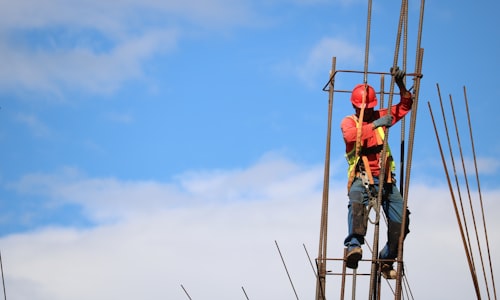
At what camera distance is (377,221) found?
10.7 metres

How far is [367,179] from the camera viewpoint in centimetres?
1098

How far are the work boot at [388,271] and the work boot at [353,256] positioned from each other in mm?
329

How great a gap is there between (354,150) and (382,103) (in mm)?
1383

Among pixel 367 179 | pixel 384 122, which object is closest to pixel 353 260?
pixel 367 179

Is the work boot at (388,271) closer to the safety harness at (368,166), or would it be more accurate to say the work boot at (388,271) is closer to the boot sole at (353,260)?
the boot sole at (353,260)

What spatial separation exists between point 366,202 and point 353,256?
695 mm

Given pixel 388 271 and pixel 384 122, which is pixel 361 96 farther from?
pixel 388 271

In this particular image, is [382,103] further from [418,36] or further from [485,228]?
[485,228]

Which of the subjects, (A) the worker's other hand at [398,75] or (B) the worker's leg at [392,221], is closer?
(A) the worker's other hand at [398,75]

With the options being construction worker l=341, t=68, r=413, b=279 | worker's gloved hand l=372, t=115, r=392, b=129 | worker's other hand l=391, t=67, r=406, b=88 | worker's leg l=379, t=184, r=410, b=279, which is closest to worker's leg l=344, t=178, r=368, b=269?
construction worker l=341, t=68, r=413, b=279

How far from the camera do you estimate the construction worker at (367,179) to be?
1082cm

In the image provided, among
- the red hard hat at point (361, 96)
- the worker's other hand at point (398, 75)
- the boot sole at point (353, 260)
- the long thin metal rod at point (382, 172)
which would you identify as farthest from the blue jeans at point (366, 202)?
the worker's other hand at point (398, 75)

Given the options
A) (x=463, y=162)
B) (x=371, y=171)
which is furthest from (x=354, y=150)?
(x=463, y=162)

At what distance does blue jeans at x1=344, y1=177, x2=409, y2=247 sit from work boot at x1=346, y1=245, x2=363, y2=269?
0.09 m
